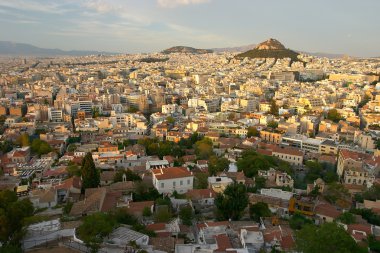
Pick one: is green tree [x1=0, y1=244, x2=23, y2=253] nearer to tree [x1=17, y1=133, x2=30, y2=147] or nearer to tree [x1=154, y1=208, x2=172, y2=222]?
tree [x1=154, y1=208, x2=172, y2=222]

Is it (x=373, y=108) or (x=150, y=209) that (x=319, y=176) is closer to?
(x=150, y=209)

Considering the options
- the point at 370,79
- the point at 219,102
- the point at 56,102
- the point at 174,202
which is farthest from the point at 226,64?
the point at 174,202

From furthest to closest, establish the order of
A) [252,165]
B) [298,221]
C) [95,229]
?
[252,165] < [298,221] < [95,229]

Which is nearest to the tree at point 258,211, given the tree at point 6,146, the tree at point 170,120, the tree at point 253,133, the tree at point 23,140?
the tree at point 253,133

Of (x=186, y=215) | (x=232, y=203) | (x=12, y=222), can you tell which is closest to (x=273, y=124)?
(x=232, y=203)

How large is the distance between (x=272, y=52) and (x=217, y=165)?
5830cm

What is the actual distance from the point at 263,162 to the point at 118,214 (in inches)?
269

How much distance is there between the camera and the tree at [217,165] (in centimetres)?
1377

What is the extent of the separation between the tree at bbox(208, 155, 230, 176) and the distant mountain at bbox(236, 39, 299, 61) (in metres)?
56.0

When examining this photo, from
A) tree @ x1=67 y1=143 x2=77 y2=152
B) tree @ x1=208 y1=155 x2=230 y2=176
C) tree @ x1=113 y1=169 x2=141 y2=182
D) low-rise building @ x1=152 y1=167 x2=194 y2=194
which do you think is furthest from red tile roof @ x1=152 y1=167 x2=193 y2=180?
tree @ x1=67 y1=143 x2=77 y2=152

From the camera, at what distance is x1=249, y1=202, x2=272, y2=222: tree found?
9977 millimetres

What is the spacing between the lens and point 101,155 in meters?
15.0

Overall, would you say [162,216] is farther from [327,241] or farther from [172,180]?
[327,241]

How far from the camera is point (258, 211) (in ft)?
32.9
